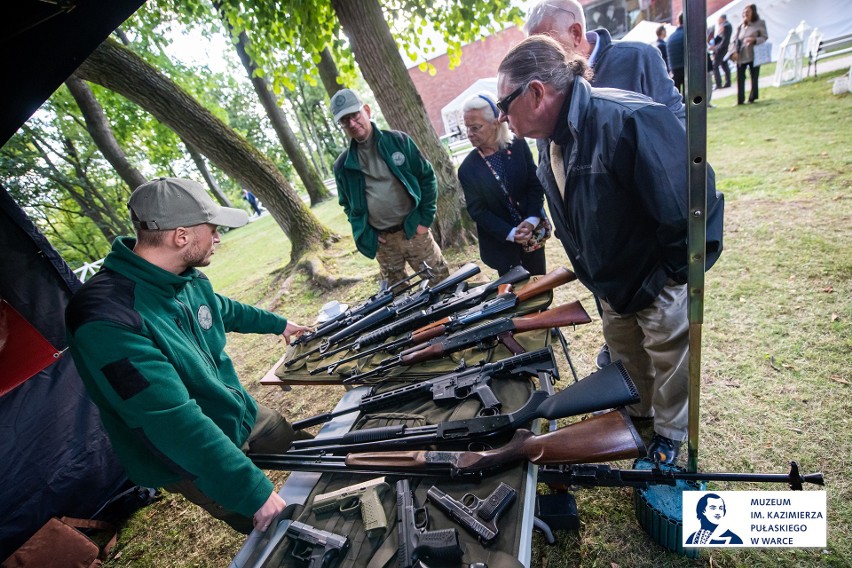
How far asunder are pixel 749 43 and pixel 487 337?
12727mm

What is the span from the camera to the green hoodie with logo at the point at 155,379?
5.72 ft

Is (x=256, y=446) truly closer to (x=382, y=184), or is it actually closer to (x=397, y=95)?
(x=382, y=184)

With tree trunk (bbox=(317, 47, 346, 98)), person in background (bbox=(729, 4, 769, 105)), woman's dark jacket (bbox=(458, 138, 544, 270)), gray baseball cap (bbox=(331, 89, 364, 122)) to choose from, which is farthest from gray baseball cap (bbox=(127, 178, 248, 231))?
person in background (bbox=(729, 4, 769, 105))

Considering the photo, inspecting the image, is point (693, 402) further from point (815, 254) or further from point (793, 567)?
point (815, 254)

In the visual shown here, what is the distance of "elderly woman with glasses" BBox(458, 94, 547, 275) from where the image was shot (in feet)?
11.5

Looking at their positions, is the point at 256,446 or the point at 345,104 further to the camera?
the point at 345,104

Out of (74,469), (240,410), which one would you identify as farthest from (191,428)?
(74,469)

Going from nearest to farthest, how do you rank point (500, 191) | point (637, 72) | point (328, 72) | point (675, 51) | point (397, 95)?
point (637, 72) < point (500, 191) < point (397, 95) < point (328, 72) < point (675, 51)

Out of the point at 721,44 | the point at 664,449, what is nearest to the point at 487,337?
the point at 664,449

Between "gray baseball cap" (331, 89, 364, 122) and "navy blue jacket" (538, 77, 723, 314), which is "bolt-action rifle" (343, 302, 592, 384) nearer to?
"navy blue jacket" (538, 77, 723, 314)

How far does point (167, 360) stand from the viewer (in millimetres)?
1886

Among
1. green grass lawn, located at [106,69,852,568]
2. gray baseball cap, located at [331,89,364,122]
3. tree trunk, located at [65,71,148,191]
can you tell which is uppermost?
tree trunk, located at [65,71,148,191]

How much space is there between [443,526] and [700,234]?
5.21ft

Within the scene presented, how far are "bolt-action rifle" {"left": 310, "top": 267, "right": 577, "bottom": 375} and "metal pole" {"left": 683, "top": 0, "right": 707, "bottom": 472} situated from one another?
4.21 feet
